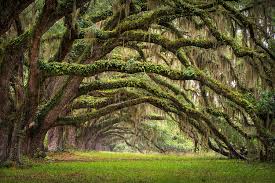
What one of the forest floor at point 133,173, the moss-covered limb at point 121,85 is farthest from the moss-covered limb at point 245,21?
the moss-covered limb at point 121,85

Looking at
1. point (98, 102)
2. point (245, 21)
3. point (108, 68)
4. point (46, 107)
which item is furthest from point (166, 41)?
point (98, 102)

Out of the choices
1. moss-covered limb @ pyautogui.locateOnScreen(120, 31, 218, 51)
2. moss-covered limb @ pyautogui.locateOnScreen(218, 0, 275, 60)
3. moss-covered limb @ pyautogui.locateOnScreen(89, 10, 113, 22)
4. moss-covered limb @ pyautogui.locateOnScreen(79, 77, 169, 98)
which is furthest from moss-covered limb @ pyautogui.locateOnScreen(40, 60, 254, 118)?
moss-covered limb @ pyautogui.locateOnScreen(89, 10, 113, 22)

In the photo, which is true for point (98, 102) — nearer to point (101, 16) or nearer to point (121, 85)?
point (121, 85)

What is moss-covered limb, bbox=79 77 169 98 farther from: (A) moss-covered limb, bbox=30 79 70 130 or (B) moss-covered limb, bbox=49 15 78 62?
(B) moss-covered limb, bbox=49 15 78 62

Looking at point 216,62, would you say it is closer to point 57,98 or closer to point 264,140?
point 264,140

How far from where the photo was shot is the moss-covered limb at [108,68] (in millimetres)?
12854

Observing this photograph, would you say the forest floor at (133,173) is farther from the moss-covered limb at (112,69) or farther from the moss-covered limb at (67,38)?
the moss-covered limb at (67,38)

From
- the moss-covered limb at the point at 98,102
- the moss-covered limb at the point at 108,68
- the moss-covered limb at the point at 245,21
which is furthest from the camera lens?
the moss-covered limb at the point at 98,102

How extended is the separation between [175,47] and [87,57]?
3.81 metres

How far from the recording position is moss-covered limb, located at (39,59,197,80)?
12.9 metres

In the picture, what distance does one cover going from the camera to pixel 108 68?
1288 cm

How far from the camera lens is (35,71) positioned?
14.1m

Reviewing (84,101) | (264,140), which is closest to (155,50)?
(84,101)

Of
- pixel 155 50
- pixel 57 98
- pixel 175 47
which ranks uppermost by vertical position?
pixel 155 50
